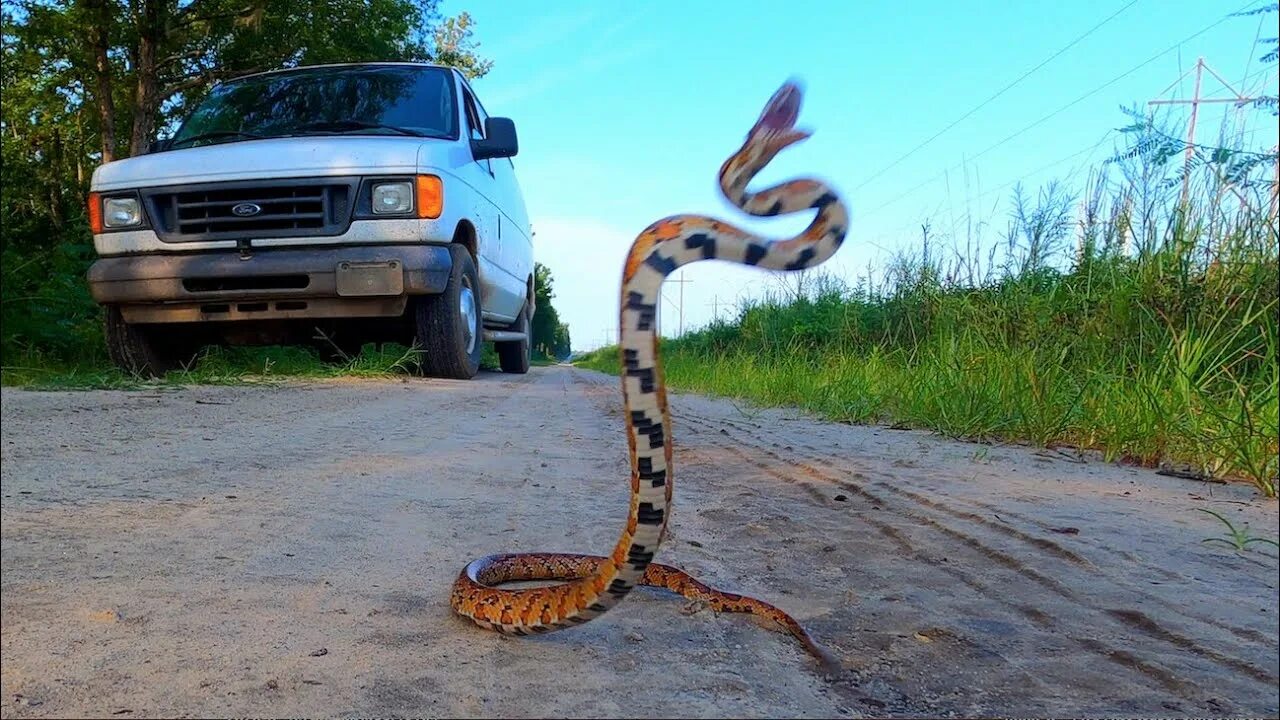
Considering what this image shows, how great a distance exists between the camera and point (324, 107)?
16.2 ft

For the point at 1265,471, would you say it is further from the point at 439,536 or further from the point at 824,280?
the point at 824,280

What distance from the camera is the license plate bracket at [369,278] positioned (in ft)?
13.7

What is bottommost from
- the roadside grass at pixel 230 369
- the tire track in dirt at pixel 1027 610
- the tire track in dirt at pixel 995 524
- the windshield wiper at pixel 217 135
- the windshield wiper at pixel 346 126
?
the tire track in dirt at pixel 1027 610

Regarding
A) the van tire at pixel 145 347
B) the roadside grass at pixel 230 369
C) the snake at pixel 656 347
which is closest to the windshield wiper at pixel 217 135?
the van tire at pixel 145 347

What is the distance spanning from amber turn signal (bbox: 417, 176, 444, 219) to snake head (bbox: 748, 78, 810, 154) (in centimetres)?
383

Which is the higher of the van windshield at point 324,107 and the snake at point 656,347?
the van windshield at point 324,107

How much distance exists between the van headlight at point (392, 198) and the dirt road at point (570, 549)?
2075 millimetres

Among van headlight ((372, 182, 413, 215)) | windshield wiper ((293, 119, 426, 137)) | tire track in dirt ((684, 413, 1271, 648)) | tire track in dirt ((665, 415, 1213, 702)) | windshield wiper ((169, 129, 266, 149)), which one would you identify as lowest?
tire track in dirt ((665, 415, 1213, 702))

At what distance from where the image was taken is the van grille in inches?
157

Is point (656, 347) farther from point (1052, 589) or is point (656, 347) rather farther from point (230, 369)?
point (230, 369)

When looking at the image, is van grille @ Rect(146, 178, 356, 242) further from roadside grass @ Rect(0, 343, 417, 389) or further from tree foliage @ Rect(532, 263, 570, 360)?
tree foliage @ Rect(532, 263, 570, 360)

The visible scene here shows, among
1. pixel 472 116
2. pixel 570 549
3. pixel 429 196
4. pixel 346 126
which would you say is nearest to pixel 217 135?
pixel 346 126

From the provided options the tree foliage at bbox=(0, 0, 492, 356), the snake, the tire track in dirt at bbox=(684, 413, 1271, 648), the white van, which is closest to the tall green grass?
the snake

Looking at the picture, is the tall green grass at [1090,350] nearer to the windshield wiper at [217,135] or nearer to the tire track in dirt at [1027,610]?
the tire track in dirt at [1027,610]
